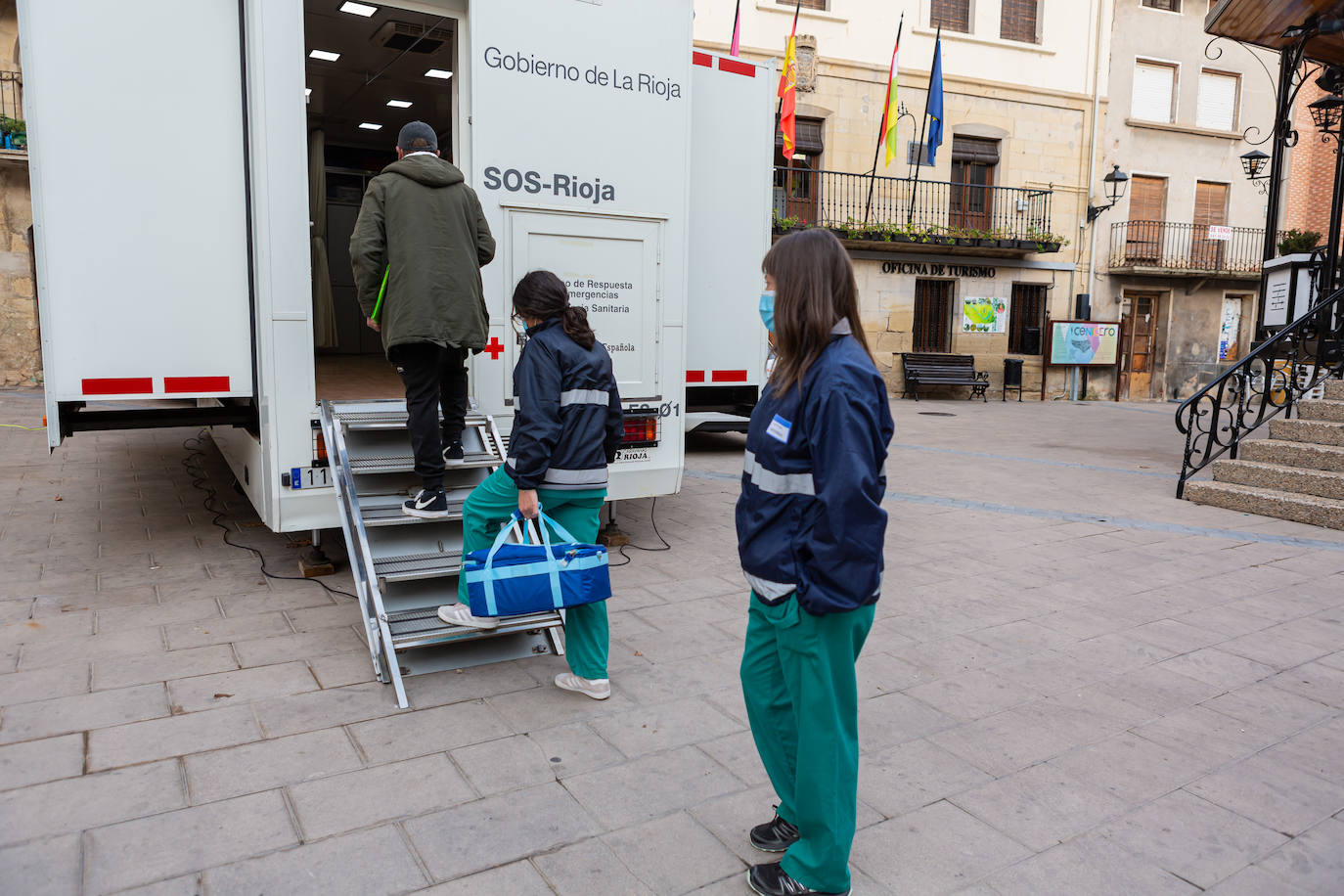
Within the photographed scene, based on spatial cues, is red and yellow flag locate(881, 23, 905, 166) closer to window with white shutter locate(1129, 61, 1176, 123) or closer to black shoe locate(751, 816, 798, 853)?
window with white shutter locate(1129, 61, 1176, 123)

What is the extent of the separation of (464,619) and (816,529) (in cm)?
216

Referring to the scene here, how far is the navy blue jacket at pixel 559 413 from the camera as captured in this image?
143 inches

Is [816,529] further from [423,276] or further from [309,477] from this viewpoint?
[309,477]

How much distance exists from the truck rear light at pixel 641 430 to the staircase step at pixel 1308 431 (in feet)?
19.5

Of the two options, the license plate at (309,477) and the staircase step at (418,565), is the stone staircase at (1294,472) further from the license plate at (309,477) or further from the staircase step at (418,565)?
the license plate at (309,477)

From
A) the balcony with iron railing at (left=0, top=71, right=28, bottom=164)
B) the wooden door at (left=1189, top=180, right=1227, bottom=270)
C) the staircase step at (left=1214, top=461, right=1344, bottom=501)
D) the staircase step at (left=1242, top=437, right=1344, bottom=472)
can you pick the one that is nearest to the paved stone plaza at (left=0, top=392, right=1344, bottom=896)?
the staircase step at (left=1214, top=461, right=1344, bottom=501)

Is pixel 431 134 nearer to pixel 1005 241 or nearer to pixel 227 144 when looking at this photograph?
pixel 227 144

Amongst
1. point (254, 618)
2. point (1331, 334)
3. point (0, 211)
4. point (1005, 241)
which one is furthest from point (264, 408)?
point (1005, 241)

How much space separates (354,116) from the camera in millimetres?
9281

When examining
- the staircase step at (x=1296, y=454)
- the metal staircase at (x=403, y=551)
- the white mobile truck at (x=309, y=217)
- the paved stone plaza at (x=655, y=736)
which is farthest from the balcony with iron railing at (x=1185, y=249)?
the metal staircase at (x=403, y=551)

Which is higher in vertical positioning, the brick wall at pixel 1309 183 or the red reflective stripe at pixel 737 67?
the brick wall at pixel 1309 183

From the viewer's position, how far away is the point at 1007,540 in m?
6.73

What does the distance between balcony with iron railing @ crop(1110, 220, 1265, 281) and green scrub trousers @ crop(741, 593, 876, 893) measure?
23642mm

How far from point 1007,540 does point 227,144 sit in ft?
18.1
